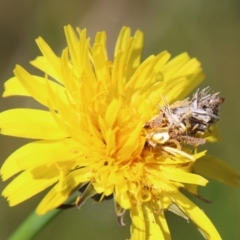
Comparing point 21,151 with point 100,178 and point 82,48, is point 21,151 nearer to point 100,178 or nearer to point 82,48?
point 100,178

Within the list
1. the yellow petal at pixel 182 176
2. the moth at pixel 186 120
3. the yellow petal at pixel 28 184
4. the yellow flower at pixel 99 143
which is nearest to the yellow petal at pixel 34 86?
the yellow flower at pixel 99 143

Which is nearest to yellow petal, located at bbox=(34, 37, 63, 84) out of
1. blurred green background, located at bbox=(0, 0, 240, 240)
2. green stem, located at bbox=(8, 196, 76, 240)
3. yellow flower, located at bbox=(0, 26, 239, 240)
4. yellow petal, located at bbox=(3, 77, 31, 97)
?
yellow flower, located at bbox=(0, 26, 239, 240)

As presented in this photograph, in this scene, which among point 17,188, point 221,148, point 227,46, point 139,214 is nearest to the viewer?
point 17,188

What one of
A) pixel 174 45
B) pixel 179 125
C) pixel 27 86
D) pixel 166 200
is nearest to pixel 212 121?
pixel 179 125

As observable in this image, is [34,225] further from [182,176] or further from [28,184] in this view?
[182,176]

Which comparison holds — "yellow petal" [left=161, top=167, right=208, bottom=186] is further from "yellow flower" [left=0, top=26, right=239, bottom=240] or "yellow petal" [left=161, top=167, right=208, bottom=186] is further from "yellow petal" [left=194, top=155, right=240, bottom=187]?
"yellow petal" [left=194, top=155, right=240, bottom=187]

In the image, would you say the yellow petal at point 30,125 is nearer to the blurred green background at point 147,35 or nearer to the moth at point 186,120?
the moth at point 186,120
